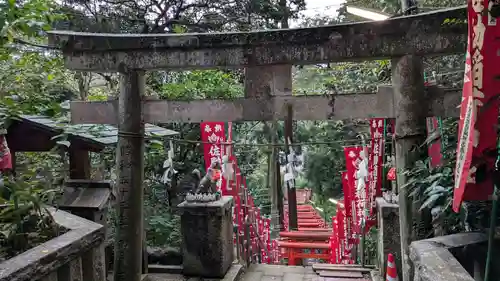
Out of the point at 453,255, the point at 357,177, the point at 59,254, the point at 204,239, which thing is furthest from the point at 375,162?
the point at 59,254

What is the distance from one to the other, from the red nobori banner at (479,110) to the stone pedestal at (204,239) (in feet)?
17.4

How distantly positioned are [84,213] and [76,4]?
752 centimetres

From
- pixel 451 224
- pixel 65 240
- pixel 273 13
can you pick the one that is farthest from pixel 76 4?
pixel 451 224

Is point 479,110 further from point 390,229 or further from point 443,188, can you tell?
point 390,229

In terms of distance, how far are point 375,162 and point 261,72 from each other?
3769mm

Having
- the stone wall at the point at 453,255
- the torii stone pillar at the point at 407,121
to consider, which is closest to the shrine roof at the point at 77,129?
the torii stone pillar at the point at 407,121

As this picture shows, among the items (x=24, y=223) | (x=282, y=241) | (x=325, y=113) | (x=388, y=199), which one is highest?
(x=325, y=113)

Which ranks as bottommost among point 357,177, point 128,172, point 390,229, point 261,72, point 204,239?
point 204,239

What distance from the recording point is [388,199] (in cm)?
727

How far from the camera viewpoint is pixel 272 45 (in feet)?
16.7

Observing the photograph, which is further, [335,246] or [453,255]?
[335,246]

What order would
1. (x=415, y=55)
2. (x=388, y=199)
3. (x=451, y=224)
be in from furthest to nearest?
(x=388, y=199) < (x=415, y=55) < (x=451, y=224)

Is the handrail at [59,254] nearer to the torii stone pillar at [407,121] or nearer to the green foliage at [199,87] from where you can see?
the torii stone pillar at [407,121]

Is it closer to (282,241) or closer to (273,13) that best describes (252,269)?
(282,241)
